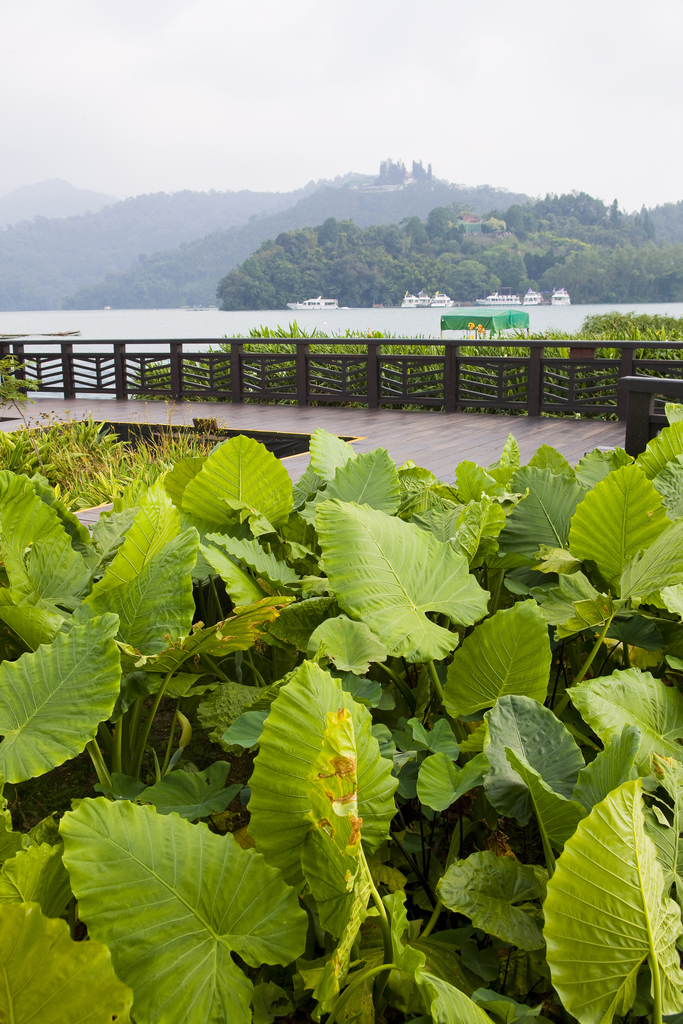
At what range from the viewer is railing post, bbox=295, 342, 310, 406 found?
10188 millimetres

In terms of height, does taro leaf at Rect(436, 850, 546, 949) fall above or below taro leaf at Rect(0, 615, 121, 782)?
below

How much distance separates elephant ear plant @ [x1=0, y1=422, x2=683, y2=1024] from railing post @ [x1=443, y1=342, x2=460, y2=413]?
8.84 meters

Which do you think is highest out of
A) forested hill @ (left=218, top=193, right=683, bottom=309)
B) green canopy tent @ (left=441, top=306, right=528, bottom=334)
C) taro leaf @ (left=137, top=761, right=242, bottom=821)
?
forested hill @ (left=218, top=193, right=683, bottom=309)

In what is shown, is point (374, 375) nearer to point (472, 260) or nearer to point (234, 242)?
point (472, 260)

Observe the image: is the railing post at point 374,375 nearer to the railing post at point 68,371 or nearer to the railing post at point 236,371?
the railing post at point 236,371

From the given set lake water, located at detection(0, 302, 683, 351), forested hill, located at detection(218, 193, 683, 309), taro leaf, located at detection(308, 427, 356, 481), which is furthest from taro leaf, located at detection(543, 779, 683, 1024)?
forested hill, located at detection(218, 193, 683, 309)

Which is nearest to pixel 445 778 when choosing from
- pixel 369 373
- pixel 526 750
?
pixel 526 750

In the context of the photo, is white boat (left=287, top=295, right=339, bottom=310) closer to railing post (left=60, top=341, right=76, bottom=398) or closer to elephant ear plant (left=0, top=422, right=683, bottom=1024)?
railing post (left=60, top=341, right=76, bottom=398)

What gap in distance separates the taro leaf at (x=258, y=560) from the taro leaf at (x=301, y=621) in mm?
58

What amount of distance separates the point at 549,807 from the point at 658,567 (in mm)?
287

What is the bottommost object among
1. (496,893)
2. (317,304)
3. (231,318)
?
(496,893)

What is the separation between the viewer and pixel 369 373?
32.6ft

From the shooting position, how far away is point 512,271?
44594 mm

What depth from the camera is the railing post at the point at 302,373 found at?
1019cm
